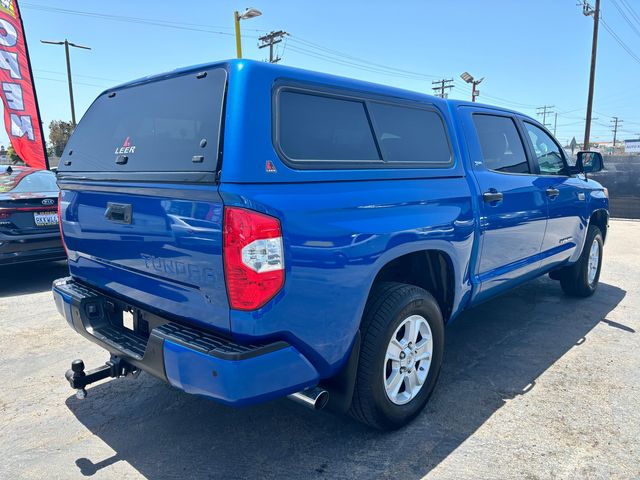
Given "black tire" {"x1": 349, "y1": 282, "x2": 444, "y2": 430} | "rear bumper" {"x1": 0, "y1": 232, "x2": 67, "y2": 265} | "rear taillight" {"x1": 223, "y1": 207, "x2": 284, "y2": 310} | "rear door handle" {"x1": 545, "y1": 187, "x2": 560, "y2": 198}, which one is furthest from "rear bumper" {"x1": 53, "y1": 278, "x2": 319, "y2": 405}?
"rear bumper" {"x1": 0, "y1": 232, "x2": 67, "y2": 265}

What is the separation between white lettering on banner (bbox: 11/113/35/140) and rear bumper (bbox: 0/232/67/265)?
821 cm

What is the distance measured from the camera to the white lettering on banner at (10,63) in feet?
38.2

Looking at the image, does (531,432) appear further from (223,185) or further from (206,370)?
(223,185)

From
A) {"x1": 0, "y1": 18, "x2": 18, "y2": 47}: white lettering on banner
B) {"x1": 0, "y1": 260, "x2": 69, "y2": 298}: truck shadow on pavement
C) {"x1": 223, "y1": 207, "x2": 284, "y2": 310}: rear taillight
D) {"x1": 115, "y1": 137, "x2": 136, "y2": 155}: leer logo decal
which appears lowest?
{"x1": 0, "y1": 260, "x2": 69, "y2": 298}: truck shadow on pavement

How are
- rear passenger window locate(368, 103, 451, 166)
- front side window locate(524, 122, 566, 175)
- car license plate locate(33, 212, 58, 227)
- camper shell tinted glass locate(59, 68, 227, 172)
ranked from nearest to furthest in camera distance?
camper shell tinted glass locate(59, 68, 227, 172), rear passenger window locate(368, 103, 451, 166), front side window locate(524, 122, 566, 175), car license plate locate(33, 212, 58, 227)

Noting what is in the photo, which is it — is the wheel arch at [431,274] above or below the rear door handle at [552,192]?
below

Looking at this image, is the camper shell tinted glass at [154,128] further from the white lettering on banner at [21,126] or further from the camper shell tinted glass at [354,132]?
the white lettering on banner at [21,126]

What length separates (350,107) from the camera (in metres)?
2.70

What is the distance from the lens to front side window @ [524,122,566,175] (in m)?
4.44

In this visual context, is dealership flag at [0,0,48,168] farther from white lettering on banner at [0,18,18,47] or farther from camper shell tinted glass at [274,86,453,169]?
camper shell tinted glass at [274,86,453,169]

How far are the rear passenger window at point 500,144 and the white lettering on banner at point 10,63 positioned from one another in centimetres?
1232

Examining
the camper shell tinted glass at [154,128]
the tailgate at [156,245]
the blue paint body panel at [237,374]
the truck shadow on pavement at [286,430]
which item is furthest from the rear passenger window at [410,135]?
the truck shadow on pavement at [286,430]

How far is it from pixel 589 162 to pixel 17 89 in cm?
1288

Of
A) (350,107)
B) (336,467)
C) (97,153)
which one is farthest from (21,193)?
(336,467)
